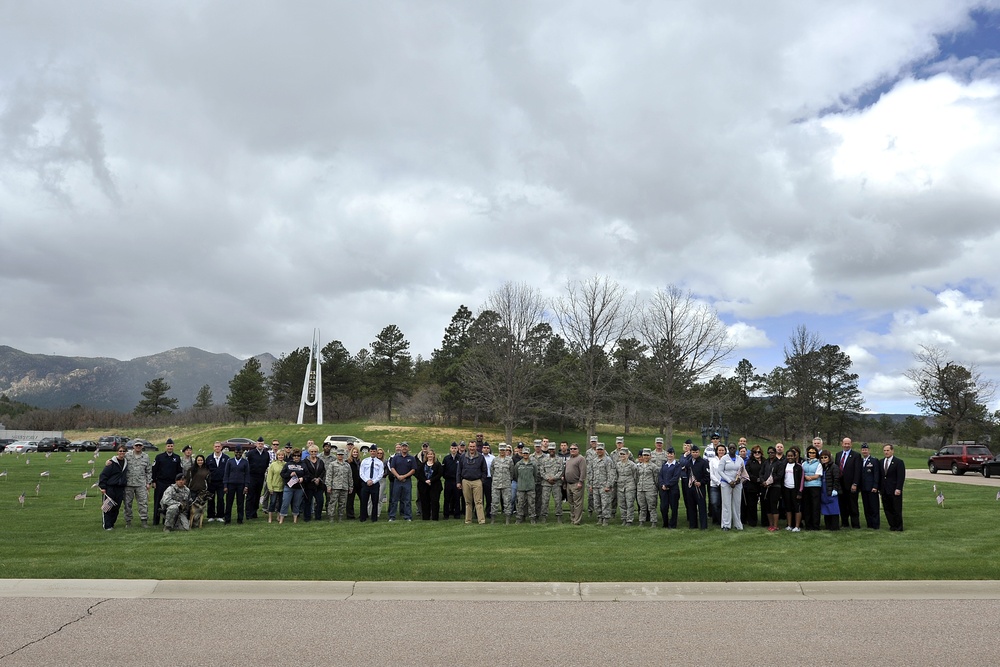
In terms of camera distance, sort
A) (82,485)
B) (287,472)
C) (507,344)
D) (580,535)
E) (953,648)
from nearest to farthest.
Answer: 1. (953,648)
2. (580,535)
3. (287,472)
4. (82,485)
5. (507,344)

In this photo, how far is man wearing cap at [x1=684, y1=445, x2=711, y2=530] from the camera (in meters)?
14.1

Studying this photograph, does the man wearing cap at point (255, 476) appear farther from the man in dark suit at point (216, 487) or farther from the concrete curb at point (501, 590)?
the concrete curb at point (501, 590)

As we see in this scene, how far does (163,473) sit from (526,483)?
804cm

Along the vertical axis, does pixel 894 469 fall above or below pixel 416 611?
above

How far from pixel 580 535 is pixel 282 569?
5921mm

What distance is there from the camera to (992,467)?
31.9m

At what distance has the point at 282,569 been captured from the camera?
967 centimetres

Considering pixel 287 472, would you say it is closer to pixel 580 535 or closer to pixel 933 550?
pixel 580 535

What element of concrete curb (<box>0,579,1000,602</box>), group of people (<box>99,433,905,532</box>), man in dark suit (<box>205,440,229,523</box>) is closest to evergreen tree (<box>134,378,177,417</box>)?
man in dark suit (<box>205,440,229,523</box>)

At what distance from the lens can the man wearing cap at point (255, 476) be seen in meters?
16.3

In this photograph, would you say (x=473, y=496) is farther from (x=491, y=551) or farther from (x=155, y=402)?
(x=155, y=402)

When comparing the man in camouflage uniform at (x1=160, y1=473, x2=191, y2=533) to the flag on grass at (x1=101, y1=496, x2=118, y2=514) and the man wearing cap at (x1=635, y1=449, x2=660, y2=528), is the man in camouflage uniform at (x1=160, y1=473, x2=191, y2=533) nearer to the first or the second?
the flag on grass at (x1=101, y1=496, x2=118, y2=514)

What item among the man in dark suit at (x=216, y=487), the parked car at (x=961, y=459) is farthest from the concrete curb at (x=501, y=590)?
the parked car at (x=961, y=459)

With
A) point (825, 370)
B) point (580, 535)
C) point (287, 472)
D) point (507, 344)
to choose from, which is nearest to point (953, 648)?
point (580, 535)
